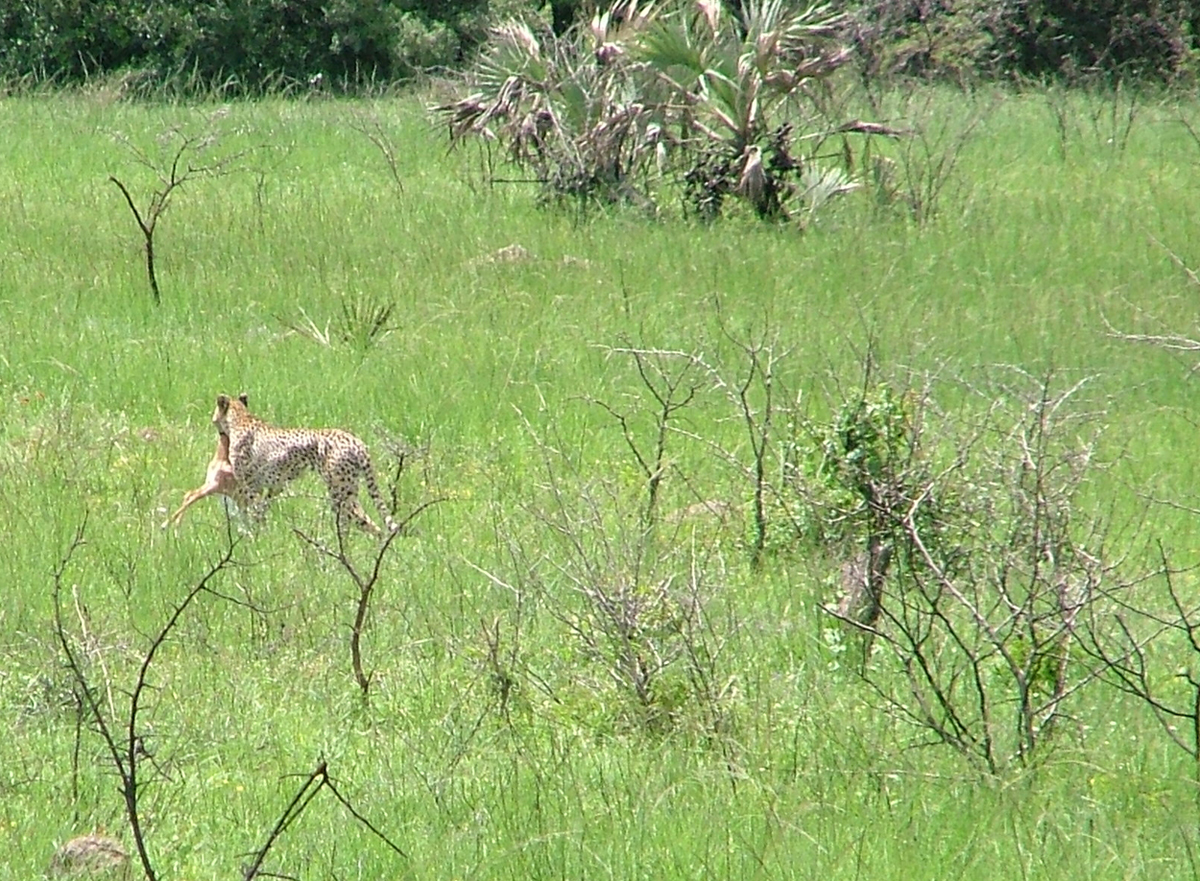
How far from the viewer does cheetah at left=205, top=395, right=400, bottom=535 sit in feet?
26.1

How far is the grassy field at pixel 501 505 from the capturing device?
472 cm

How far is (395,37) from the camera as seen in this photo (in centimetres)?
2545

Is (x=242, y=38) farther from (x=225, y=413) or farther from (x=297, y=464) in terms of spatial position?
(x=297, y=464)

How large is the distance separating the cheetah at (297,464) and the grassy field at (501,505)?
0.56 feet

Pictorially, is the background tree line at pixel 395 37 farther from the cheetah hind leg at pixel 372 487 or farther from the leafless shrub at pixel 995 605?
the leafless shrub at pixel 995 605

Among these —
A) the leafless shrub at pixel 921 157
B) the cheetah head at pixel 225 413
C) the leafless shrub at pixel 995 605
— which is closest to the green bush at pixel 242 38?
the leafless shrub at pixel 921 157

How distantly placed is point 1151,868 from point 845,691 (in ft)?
5.44

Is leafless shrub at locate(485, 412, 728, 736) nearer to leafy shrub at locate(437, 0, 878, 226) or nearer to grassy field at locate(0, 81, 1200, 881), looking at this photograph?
grassy field at locate(0, 81, 1200, 881)

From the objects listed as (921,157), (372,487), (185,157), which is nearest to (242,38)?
(185,157)

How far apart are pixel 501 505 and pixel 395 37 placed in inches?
722

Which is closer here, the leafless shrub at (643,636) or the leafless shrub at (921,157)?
the leafless shrub at (643,636)

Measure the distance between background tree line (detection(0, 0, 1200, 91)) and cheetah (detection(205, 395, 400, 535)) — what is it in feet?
51.7

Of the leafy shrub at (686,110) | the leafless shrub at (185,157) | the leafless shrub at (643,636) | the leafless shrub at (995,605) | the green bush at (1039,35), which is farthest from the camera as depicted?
the green bush at (1039,35)

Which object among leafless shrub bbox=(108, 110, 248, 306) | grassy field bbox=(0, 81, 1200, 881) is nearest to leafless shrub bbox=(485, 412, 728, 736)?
grassy field bbox=(0, 81, 1200, 881)
